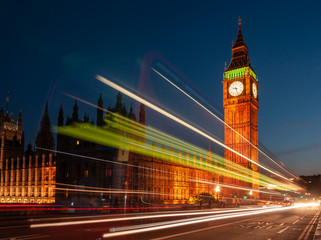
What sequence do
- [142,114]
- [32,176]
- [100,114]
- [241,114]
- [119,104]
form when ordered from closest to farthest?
1. [142,114]
2. [119,104]
3. [100,114]
4. [32,176]
5. [241,114]

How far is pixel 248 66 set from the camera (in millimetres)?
91750

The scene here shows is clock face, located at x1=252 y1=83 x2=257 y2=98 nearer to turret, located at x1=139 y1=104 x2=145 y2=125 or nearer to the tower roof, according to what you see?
the tower roof

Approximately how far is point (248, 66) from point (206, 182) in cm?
3523

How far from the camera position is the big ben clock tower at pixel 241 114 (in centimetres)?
8719

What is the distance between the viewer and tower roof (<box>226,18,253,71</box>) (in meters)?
94.2

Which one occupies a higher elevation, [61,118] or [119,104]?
[119,104]

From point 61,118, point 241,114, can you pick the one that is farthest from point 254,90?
point 61,118

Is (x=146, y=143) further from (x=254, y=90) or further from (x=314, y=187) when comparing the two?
(x=314, y=187)

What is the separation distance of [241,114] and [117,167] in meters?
47.6

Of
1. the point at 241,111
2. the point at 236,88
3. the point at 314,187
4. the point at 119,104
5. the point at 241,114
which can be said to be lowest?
the point at 314,187

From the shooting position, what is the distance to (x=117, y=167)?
5341 cm

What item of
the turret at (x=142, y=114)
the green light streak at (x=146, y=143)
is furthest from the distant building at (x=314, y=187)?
the turret at (x=142, y=114)

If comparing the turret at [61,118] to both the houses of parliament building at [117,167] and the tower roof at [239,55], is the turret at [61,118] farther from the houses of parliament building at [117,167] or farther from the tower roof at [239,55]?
the tower roof at [239,55]

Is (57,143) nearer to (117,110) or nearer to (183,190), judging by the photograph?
(117,110)
